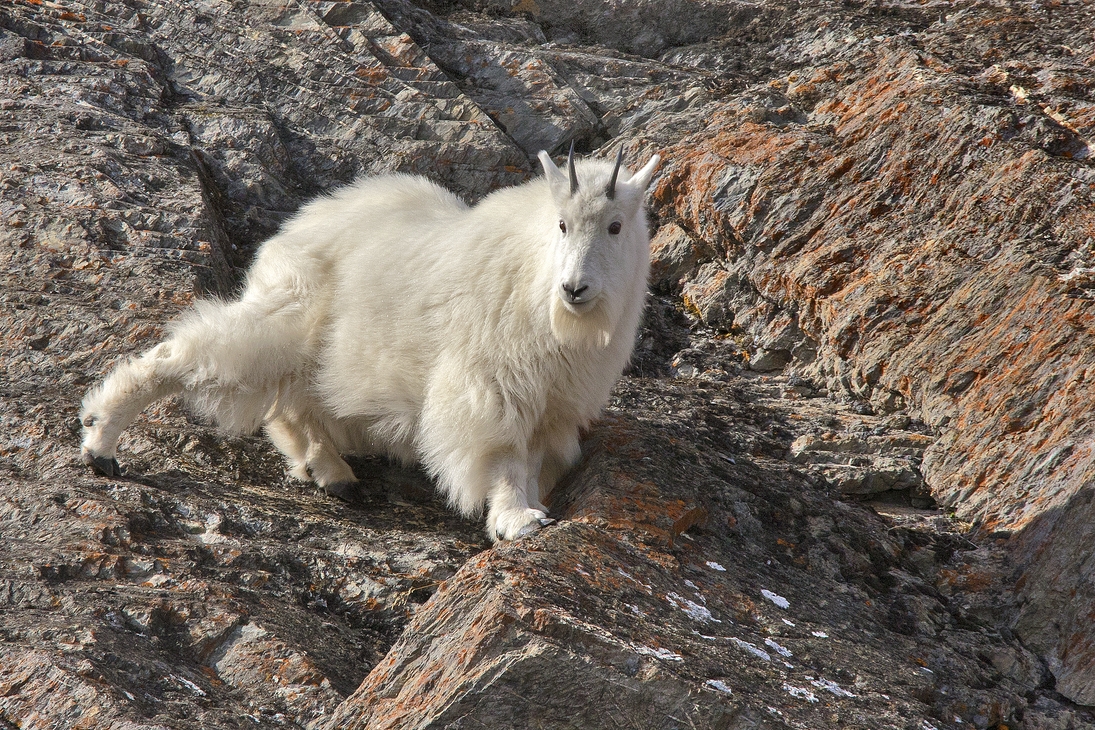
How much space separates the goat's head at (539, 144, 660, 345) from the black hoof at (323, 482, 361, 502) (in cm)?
173

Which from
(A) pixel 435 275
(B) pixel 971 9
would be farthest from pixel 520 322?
(B) pixel 971 9

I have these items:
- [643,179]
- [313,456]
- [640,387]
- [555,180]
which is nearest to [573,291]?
[555,180]

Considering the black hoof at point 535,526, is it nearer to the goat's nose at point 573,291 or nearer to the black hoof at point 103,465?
the goat's nose at point 573,291

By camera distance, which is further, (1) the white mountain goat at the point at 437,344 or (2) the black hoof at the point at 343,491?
(2) the black hoof at the point at 343,491

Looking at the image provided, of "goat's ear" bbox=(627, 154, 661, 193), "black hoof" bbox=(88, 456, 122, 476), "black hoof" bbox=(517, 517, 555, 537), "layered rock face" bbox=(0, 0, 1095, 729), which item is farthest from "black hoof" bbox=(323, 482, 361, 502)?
Result: "goat's ear" bbox=(627, 154, 661, 193)

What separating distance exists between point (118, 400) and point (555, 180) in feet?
8.63

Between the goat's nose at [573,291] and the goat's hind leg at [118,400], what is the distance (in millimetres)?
2293

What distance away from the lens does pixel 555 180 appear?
483 centimetres

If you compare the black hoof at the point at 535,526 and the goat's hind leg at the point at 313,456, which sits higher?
the black hoof at the point at 535,526

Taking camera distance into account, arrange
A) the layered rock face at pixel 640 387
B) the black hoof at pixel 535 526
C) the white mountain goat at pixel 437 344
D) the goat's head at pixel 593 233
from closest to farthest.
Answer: the layered rock face at pixel 640 387 → the black hoof at pixel 535 526 → the goat's head at pixel 593 233 → the white mountain goat at pixel 437 344

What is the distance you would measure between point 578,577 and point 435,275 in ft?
6.96

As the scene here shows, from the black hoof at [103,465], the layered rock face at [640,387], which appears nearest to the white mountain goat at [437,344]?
the black hoof at [103,465]

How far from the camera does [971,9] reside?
729 cm

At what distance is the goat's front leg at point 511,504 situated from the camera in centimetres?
443
